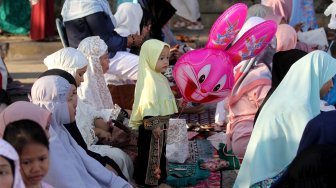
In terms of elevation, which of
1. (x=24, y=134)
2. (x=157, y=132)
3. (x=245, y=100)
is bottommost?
(x=245, y=100)

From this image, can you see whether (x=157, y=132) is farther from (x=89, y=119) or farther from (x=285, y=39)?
(x=285, y=39)

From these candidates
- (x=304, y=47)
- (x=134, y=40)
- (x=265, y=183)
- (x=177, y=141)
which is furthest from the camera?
(x=134, y=40)

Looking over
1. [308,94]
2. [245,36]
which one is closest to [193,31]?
[245,36]

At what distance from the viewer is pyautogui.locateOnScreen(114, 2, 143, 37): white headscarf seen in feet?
25.2

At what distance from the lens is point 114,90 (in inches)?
282

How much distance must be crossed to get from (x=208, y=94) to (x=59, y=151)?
1.38m

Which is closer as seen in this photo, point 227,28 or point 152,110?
point 152,110

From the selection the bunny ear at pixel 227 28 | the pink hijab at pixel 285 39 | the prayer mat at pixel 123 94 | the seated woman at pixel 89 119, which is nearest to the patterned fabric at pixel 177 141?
the seated woman at pixel 89 119

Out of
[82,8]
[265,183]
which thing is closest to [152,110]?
[265,183]

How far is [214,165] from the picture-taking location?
19.3 ft

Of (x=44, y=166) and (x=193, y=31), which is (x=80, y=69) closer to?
(x=44, y=166)

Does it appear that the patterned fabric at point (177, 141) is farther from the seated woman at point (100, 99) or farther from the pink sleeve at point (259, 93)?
the pink sleeve at point (259, 93)

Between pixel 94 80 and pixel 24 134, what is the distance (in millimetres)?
2609

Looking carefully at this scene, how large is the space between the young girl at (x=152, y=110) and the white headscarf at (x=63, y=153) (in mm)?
580
